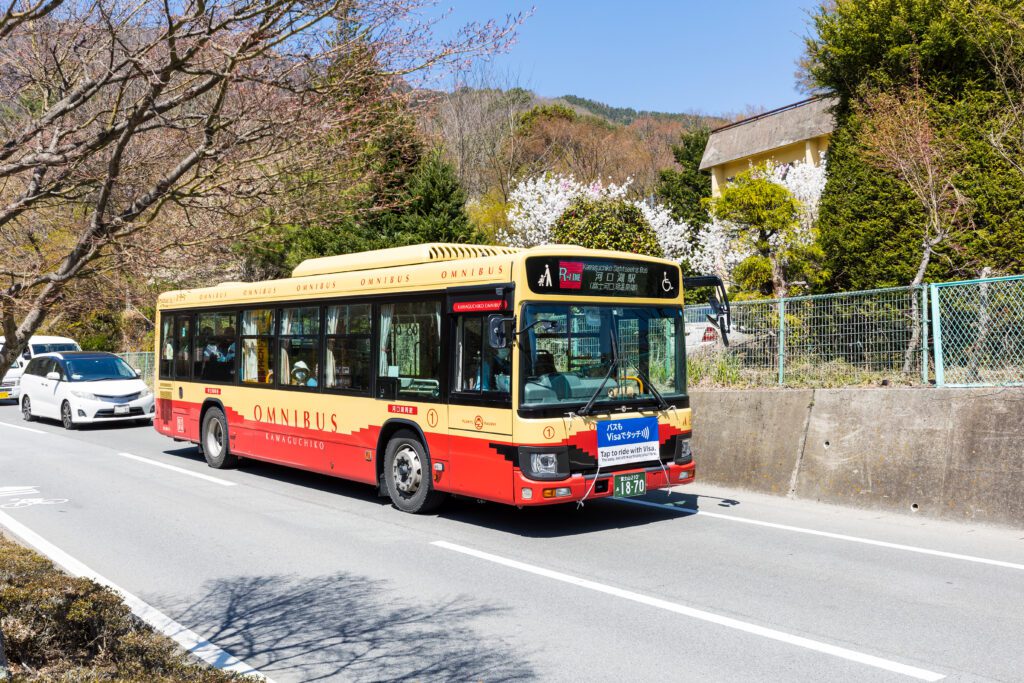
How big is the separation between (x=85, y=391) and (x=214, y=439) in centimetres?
804

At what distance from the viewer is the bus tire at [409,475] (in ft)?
32.5

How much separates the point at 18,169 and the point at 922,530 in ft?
28.8

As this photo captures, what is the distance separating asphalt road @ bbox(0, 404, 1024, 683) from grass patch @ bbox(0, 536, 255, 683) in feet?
1.87

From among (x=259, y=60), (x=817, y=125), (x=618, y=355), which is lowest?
(x=618, y=355)

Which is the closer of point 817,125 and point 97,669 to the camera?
point 97,669

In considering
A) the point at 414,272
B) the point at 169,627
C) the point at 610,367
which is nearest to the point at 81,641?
Result: the point at 169,627

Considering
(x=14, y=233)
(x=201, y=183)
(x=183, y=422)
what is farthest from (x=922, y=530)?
(x=183, y=422)

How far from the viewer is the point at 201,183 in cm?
641

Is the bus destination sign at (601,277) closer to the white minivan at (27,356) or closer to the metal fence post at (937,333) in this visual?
the metal fence post at (937,333)

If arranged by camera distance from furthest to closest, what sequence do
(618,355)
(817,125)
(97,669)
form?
(817,125)
(618,355)
(97,669)

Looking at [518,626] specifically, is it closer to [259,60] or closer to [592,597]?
[592,597]

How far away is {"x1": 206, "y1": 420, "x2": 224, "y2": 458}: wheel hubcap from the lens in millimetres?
14219

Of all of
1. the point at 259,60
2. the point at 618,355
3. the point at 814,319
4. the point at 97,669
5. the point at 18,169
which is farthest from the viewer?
the point at 814,319

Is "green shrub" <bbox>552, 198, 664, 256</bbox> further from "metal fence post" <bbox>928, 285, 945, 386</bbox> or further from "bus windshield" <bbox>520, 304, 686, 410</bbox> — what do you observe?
"bus windshield" <bbox>520, 304, 686, 410</bbox>
